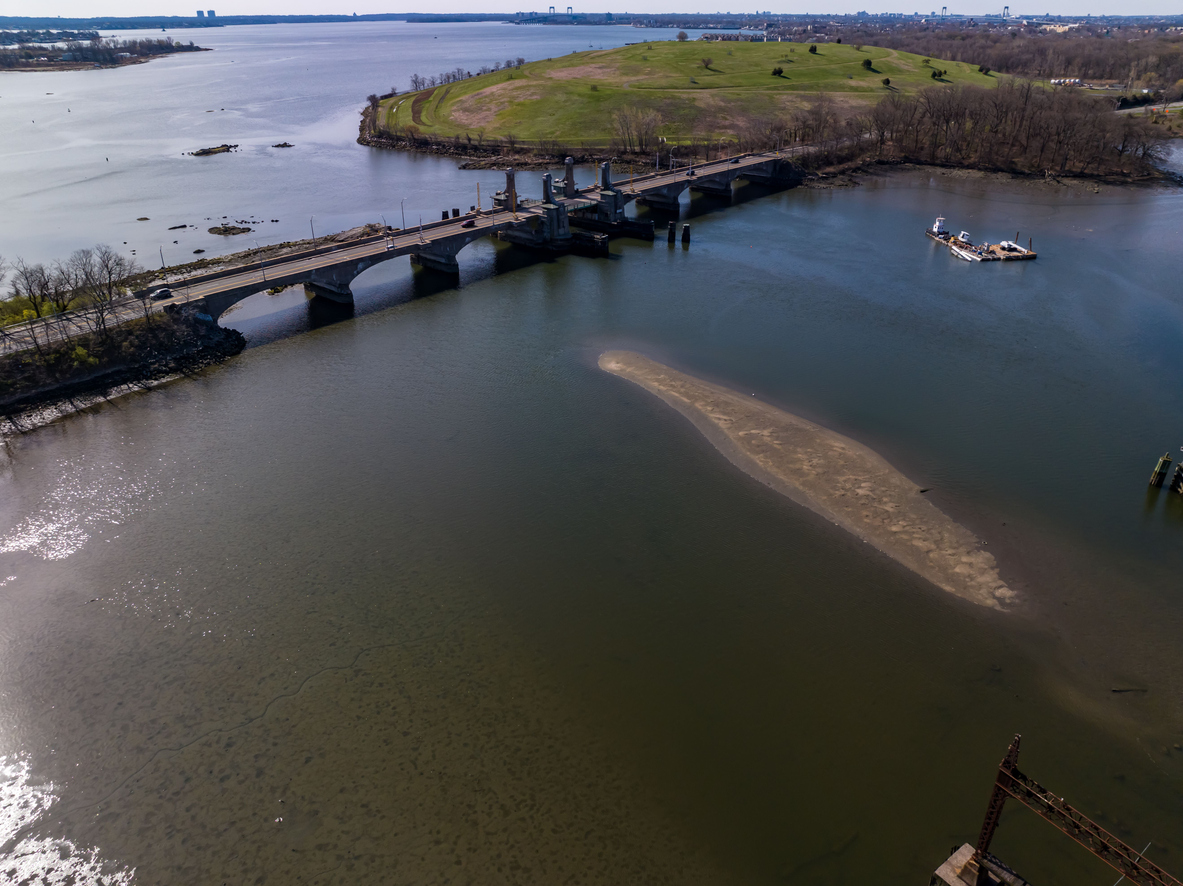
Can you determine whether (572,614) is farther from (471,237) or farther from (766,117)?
(766,117)

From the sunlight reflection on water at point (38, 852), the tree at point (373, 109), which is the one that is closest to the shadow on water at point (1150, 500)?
the sunlight reflection on water at point (38, 852)

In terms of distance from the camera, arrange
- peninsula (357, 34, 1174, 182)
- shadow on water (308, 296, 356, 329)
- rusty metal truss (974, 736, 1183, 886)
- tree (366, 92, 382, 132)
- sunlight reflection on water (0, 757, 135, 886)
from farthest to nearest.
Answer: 1. tree (366, 92, 382, 132)
2. peninsula (357, 34, 1174, 182)
3. shadow on water (308, 296, 356, 329)
4. sunlight reflection on water (0, 757, 135, 886)
5. rusty metal truss (974, 736, 1183, 886)

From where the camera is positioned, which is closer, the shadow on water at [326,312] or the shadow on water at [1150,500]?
the shadow on water at [1150,500]

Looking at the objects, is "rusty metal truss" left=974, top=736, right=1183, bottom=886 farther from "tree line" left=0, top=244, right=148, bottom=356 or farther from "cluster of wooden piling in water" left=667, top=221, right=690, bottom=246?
"cluster of wooden piling in water" left=667, top=221, right=690, bottom=246

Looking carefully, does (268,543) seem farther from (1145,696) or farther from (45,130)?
(45,130)

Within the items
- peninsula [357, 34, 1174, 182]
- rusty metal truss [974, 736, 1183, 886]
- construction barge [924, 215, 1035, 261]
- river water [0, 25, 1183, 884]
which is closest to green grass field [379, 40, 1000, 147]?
peninsula [357, 34, 1174, 182]

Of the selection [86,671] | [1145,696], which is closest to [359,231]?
[86,671]

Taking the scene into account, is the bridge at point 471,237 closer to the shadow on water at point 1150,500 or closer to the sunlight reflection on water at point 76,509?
the sunlight reflection on water at point 76,509
